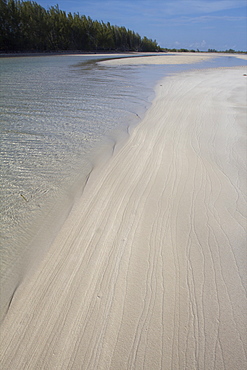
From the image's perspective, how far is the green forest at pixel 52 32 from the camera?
32156mm

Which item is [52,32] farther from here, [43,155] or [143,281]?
[143,281]

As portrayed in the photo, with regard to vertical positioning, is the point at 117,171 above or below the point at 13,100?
above

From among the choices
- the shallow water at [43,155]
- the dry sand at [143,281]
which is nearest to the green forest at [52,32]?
the shallow water at [43,155]

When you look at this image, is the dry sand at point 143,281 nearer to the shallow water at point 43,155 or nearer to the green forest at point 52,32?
the shallow water at point 43,155

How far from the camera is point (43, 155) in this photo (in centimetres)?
327

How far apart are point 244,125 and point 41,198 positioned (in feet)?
12.9

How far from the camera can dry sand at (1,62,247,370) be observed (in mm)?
1240

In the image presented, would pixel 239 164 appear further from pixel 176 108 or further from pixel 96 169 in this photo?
pixel 176 108

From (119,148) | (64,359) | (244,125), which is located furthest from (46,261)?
(244,125)

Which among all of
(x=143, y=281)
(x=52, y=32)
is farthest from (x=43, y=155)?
(x=52, y=32)

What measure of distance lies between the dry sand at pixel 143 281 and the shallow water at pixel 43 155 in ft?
0.61

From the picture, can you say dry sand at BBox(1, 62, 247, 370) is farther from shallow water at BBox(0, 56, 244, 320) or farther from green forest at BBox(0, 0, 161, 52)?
green forest at BBox(0, 0, 161, 52)

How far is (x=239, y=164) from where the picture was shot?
3061mm

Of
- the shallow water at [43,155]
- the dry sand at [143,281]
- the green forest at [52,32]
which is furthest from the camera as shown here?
the green forest at [52,32]
